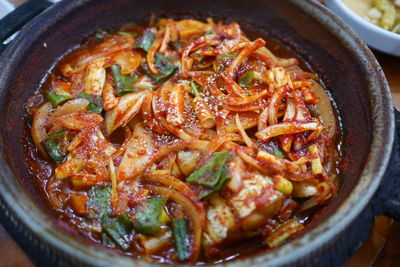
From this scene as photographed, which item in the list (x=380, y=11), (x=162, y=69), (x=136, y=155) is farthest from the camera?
(x=380, y=11)

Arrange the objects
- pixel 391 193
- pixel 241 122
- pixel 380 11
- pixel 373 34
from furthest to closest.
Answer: pixel 380 11 → pixel 373 34 → pixel 241 122 → pixel 391 193

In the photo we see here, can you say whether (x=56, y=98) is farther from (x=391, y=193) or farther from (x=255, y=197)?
(x=391, y=193)

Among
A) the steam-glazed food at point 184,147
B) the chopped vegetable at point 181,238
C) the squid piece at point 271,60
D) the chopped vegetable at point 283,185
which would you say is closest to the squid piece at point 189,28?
the steam-glazed food at point 184,147

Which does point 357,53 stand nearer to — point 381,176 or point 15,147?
point 381,176

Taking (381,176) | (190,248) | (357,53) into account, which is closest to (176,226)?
(190,248)

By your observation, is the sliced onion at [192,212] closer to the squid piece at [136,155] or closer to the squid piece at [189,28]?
the squid piece at [136,155]

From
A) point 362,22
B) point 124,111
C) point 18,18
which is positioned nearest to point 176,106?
point 124,111

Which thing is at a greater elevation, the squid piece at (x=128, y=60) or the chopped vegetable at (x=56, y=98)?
the squid piece at (x=128, y=60)

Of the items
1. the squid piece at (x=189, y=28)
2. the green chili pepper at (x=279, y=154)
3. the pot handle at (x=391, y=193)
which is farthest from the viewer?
the squid piece at (x=189, y=28)
